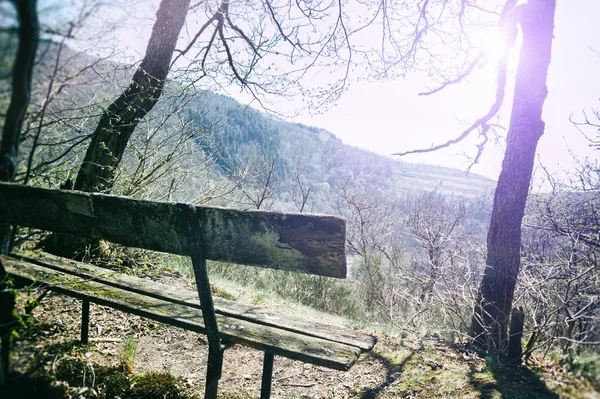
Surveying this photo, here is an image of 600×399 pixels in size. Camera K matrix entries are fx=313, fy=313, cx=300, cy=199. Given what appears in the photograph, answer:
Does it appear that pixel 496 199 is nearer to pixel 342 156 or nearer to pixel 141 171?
pixel 141 171

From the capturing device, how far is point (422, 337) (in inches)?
167

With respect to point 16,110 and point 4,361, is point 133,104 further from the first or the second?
point 4,361

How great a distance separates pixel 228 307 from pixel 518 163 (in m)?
3.46

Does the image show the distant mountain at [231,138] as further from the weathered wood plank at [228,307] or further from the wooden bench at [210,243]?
the weathered wood plank at [228,307]

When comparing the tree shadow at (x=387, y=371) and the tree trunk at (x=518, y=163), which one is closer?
the tree shadow at (x=387, y=371)

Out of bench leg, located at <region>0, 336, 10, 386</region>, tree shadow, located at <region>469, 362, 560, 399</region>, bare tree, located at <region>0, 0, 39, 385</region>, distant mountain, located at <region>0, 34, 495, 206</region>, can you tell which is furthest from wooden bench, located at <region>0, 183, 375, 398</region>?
tree shadow, located at <region>469, 362, 560, 399</region>

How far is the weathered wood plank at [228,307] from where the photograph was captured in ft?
8.31

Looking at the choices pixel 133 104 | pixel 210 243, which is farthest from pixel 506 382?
pixel 133 104

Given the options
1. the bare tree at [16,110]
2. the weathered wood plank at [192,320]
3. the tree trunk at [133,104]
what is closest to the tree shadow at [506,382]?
the weathered wood plank at [192,320]

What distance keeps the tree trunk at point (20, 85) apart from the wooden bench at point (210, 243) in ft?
1.08

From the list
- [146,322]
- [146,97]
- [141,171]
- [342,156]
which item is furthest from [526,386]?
[342,156]

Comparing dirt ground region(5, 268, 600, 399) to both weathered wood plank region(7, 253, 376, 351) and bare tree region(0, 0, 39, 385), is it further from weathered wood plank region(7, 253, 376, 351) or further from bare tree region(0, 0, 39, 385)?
bare tree region(0, 0, 39, 385)

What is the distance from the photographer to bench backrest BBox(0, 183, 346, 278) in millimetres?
1628

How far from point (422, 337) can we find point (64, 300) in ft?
14.9
